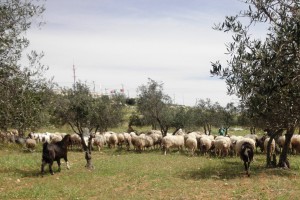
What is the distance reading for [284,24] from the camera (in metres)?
7.46

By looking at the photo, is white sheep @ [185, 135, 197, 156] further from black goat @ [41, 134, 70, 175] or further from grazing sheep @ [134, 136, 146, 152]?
black goat @ [41, 134, 70, 175]

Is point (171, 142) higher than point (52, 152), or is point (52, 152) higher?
point (52, 152)

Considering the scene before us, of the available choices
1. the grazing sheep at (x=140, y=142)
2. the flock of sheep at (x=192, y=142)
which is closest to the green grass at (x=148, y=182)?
the flock of sheep at (x=192, y=142)

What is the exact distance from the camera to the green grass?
576 inches

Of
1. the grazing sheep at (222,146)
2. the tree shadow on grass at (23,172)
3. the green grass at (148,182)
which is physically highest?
the grazing sheep at (222,146)

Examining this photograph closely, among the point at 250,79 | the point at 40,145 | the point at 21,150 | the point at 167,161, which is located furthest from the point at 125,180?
the point at 40,145

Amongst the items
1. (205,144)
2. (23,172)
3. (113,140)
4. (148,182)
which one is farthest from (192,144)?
(23,172)

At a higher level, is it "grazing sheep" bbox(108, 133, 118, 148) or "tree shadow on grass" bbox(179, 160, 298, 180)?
"grazing sheep" bbox(108, 133, 118, 148)

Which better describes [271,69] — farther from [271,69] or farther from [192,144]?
[192,144]

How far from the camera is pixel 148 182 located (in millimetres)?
17125

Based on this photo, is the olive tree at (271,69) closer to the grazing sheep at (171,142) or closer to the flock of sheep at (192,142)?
the flock of sheep at (192,142)

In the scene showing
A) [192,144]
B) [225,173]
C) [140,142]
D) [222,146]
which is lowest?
[225,173]

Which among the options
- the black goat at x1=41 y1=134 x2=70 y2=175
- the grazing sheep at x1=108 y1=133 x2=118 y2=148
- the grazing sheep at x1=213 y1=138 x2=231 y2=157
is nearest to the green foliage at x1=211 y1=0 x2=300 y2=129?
the black goat at x1=41 y1=134 x2=70 y2=175

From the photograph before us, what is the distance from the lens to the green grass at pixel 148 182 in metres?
14.6
